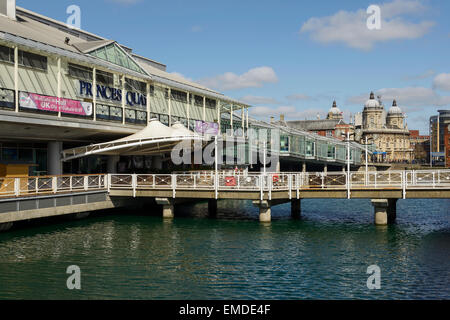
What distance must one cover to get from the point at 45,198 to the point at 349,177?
849 inches

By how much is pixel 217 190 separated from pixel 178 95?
18.9 m

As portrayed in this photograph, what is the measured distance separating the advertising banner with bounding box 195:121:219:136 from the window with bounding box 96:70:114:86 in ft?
39.4

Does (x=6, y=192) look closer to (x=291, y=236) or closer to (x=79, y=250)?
(x=79, y=250)

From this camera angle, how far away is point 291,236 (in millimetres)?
29031

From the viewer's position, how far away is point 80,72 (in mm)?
37844

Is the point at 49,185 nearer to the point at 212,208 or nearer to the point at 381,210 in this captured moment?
the point at 212,208

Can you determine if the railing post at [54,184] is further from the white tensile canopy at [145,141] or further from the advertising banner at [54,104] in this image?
the advertising banner at [54,104]

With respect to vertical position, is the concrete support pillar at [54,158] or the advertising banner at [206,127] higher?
the advertising banner at [206,127]

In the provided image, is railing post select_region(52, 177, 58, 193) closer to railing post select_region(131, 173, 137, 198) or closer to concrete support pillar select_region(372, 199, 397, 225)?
railing post select_region(131, 173, 137, 198)

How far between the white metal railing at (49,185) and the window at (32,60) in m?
8.89

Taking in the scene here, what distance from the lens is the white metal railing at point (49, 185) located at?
1100 inches

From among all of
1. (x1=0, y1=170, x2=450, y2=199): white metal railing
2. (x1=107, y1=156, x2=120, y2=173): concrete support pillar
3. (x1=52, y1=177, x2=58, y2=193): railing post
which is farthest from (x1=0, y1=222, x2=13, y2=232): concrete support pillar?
(x1=107, y1=156, x2=120, y2=173): concrete support pillar

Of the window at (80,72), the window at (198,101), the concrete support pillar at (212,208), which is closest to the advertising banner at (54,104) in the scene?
the window at (80,72)
